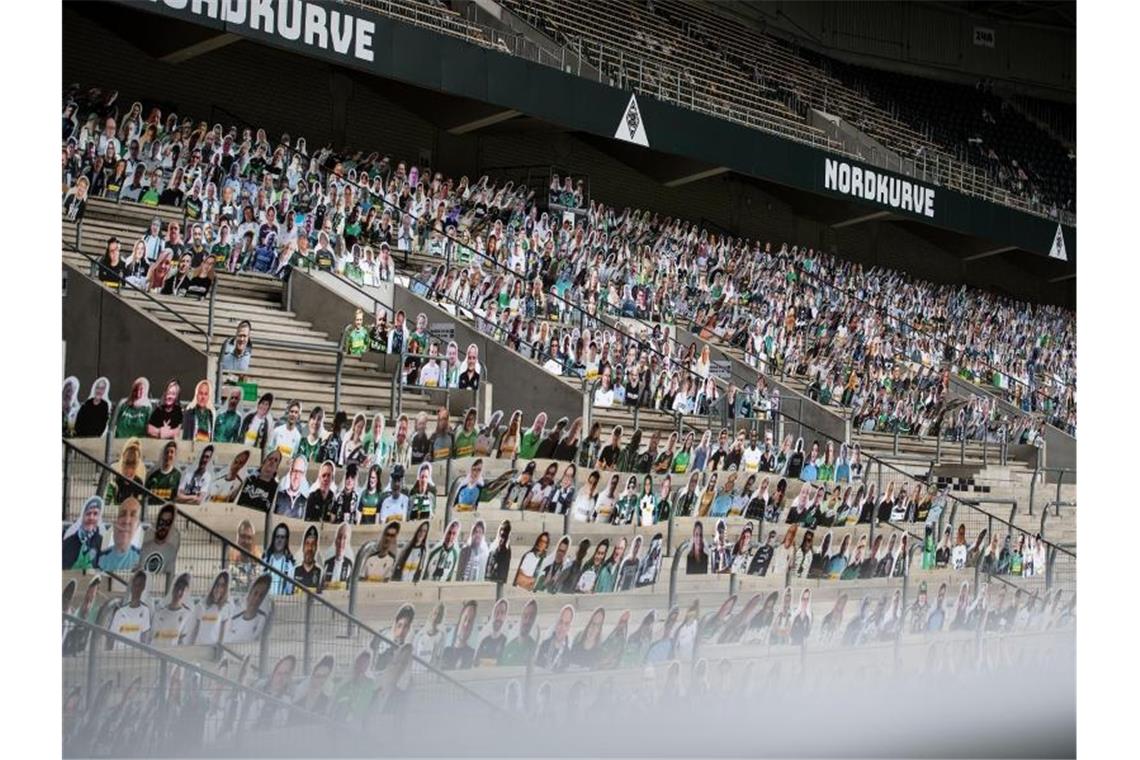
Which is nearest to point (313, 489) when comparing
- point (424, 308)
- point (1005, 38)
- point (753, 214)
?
point (424, 308)

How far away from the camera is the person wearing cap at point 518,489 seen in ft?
33.6

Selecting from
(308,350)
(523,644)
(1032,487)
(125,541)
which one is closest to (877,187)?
(1032,487)

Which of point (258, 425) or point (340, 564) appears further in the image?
point (258, 425)

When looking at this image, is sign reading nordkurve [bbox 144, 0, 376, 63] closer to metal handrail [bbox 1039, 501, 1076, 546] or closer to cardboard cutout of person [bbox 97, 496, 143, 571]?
cardboard cutout of person [bbox 97, 496, 143, 571]

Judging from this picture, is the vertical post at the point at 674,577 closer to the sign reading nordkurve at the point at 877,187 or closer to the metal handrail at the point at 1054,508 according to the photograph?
the metal handrail at the point at 1054,508

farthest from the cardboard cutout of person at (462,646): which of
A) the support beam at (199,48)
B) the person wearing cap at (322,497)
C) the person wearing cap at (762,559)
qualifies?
the support beam at (199,48)

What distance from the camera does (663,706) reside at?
370 inches

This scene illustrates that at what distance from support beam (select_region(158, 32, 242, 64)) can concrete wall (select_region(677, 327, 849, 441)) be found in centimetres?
529

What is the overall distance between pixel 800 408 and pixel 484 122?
16.5 feet

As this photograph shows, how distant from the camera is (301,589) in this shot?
8.04m

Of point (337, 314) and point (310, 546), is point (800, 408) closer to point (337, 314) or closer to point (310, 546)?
point (337, 314)

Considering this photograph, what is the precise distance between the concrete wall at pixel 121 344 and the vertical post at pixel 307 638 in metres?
2.03

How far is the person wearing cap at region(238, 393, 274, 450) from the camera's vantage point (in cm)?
918

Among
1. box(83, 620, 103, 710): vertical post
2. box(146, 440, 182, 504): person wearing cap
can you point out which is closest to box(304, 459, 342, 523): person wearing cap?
box(146, 440, 182, 504): person wearing cap
